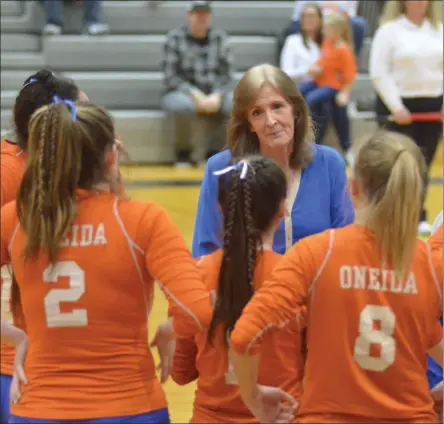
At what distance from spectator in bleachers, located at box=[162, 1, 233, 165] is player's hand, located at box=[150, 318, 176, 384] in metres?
7.23

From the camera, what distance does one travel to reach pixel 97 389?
7.00 ft

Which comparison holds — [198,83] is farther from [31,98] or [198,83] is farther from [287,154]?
[31,98]

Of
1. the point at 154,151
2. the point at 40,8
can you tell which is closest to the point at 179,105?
the point at 154,151

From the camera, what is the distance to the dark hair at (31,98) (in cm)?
274

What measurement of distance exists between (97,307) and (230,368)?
1.10 ft

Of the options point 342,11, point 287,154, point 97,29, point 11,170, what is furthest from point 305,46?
point 11,170

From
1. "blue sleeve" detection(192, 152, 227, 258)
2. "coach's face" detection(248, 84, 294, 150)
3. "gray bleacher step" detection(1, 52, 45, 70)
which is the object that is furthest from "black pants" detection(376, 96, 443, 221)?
"gray bleacher step" detection(1, 52, 45, 70)

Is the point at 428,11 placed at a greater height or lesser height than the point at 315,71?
greater

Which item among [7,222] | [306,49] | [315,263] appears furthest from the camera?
[306,49]

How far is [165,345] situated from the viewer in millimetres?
2291

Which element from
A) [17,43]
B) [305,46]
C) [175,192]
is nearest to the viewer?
[175,192]

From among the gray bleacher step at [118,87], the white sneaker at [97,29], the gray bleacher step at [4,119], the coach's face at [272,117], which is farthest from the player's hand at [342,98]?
the coach's face at [272,117]

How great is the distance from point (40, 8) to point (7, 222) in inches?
344

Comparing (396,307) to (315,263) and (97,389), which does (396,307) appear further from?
(97,389)
